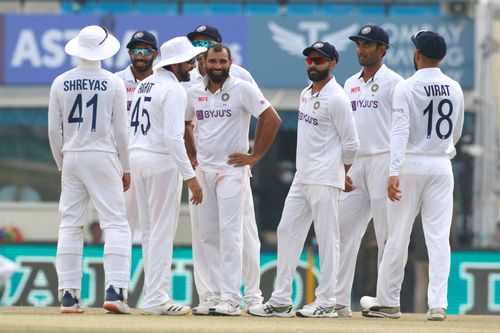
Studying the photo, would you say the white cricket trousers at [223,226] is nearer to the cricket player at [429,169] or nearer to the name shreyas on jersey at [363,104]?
the name shreyas on jersey at [363,104]

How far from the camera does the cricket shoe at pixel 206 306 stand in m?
13.0

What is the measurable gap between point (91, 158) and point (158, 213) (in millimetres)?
695

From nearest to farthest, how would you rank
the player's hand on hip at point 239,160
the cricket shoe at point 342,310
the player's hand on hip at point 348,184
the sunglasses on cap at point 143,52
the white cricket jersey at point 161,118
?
the white cricket jersey at point 161,118, the player's hand on hip at point 239,160, the player's hand on hip at point 348,184, the cricket shoe at point 342,310, the sunglasses on cap at point 143,52

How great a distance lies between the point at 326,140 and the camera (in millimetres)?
12914

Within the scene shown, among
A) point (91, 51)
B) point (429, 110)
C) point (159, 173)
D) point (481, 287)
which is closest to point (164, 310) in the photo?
point (159, 173)

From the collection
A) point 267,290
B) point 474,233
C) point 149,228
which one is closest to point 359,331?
point 149,228

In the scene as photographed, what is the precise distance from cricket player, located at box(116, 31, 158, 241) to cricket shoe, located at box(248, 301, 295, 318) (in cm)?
149

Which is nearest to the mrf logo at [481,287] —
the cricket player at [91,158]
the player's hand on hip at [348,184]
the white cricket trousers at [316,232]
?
the player's hand on hip at [348,184]

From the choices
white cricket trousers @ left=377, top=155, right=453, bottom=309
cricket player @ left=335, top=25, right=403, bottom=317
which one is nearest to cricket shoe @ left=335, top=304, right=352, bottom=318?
cricket player @ left=335, top=25, right=403, bottom=317

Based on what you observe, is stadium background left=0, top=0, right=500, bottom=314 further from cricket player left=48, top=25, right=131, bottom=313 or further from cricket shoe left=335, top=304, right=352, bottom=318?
cricket player left=48, top=25, right=131, bottom=313

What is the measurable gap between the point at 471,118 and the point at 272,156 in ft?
10.7

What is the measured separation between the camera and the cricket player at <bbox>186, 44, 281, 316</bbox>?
12.9m

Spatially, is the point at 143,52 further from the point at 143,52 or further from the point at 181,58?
the point at 181,58

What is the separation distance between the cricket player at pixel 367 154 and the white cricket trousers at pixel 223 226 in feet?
3.02
